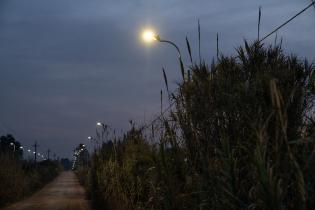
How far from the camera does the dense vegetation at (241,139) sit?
16.0 ft

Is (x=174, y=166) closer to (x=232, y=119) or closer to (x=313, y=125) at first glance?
(x=232, y=119)

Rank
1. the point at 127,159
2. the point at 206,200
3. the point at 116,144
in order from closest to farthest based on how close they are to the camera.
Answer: the point at 206,200, the point at 127,159, the point at 116,144

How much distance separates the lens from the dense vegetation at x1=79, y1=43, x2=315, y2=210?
4.88 meters

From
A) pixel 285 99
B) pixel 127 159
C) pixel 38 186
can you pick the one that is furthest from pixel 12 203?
pixel 285 99

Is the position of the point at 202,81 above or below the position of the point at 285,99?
above

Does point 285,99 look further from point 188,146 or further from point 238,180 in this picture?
point 188,146

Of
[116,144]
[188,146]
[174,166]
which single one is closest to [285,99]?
[188,146]

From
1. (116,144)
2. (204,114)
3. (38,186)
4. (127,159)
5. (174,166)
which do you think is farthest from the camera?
(38,186)

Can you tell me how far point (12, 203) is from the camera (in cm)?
2883

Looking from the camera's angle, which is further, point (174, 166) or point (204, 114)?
point (174, 166)

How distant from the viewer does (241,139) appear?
6.34m

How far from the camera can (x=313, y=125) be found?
5.71m

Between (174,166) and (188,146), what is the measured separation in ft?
1.74

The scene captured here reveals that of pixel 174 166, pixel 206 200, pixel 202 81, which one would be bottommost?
pixel 206 200
